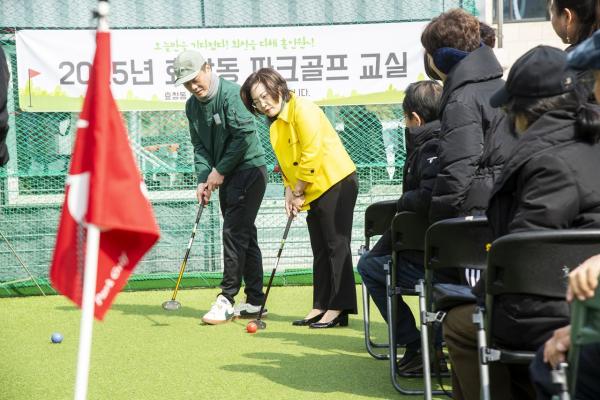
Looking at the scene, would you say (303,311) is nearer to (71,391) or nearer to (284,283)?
(284,283)

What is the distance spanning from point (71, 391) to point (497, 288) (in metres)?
2.74

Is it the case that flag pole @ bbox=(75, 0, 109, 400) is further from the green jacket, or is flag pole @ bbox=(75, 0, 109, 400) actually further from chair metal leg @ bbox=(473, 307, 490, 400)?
the green jacket

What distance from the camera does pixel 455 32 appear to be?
4.79 m

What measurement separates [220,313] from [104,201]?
4.49m

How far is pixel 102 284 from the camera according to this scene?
9.34 feet

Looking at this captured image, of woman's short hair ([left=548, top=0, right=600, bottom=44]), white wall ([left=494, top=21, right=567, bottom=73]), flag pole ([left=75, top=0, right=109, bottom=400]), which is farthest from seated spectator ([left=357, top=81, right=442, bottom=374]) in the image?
white wall ([left=494, top=21, right=567, bottom=73])

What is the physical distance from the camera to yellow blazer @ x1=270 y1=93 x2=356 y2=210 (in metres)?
6.66

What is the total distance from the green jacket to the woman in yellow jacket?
30 centimetres

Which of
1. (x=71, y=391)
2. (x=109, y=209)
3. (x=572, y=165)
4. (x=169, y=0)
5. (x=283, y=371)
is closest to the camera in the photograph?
(x=109, y=209)

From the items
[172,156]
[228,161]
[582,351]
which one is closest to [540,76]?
→ [582,351]

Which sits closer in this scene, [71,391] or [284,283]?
[71,391]

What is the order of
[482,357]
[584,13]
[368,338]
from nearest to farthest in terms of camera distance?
[482,357]
[584,13]
[368,338]

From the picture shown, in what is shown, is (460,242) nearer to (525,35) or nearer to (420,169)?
(420,169)

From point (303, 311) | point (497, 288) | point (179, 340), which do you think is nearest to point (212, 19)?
point (303, 311)
